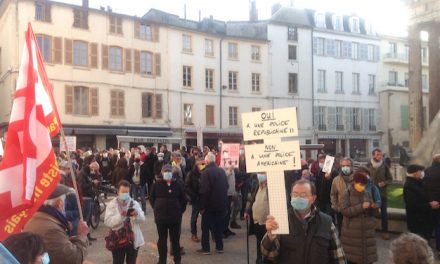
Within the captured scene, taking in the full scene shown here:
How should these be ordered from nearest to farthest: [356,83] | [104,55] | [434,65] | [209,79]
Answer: [434,65] < [104,55] < [209,79] < [356,83]

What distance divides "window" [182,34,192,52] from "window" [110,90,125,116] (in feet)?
21.9

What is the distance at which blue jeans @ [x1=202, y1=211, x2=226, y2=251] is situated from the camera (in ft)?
30.5

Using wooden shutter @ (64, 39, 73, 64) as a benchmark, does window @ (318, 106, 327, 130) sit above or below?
below

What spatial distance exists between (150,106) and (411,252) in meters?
36.2

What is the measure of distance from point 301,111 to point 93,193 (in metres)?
36.4

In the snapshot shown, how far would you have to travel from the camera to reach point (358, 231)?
6.79m

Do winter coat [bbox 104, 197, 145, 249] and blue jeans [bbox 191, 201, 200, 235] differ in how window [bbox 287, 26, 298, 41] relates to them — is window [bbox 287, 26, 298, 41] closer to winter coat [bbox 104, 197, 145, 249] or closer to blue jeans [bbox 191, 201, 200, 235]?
blue jeans [bbox 191, 201, 200, 235]

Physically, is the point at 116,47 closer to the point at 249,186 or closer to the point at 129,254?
the point at 249,186

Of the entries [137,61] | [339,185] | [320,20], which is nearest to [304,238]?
[339,185]

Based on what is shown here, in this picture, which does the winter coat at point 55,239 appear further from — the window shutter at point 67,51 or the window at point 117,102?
the window at point 117,102

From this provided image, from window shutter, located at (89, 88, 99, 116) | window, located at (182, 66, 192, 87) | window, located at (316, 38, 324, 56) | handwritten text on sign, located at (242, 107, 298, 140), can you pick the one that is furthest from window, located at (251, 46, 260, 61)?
handwritten text on sign, located at (242, 107, 298, 140)

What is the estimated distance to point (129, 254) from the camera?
6551 millimetres

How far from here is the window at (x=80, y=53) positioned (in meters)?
34.9

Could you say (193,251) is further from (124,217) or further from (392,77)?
(392,77)
